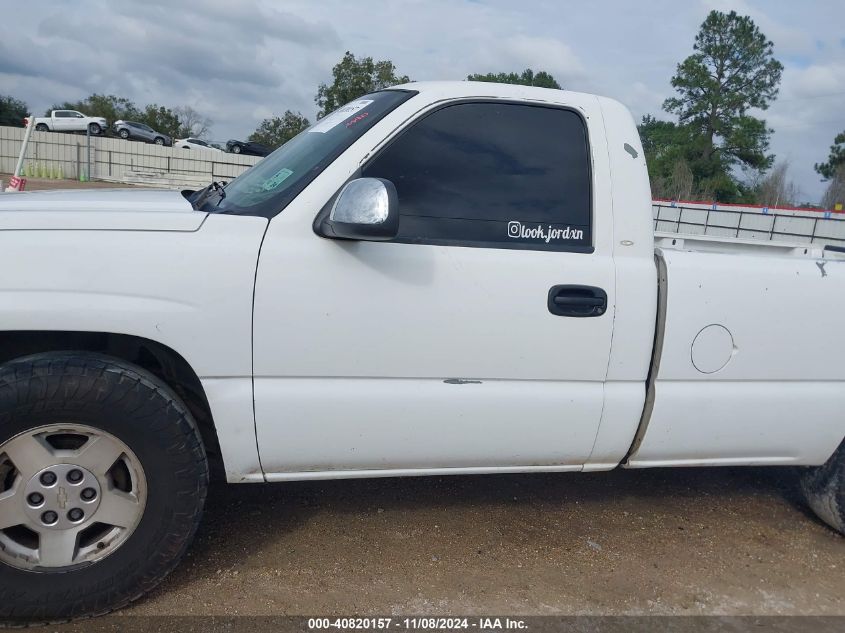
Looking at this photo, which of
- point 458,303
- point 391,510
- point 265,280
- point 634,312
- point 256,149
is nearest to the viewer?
point 265,280

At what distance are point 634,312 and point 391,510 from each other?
157 cm

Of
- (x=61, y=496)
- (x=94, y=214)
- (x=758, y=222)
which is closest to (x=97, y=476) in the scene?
(x=61, y=496)

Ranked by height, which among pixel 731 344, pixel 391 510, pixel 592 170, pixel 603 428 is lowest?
pixel 391 510

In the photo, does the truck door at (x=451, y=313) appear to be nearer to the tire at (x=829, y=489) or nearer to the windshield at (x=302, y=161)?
the windshield at (x=302, y=161)

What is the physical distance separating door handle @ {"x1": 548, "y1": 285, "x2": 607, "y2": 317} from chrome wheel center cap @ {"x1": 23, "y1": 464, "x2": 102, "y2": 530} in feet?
5.87

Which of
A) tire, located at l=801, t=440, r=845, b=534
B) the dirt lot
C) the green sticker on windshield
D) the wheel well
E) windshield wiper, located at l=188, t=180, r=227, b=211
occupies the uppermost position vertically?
the green sticker on windshield

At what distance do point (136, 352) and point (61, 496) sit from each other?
58 cm

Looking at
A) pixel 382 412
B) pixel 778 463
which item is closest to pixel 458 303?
pixel 382 412

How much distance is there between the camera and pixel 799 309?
3.05m

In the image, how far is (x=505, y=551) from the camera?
10.6 ft

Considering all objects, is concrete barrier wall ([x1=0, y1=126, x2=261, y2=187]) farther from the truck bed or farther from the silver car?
the truck bed

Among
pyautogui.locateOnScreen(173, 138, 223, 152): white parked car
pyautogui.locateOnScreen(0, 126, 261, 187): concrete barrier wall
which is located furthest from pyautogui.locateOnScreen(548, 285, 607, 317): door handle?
pyautogui.locateOnScreen(173, 138, 223, 152): white parked car

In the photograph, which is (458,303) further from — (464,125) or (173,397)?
(173,397)

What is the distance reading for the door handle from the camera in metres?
2.77
